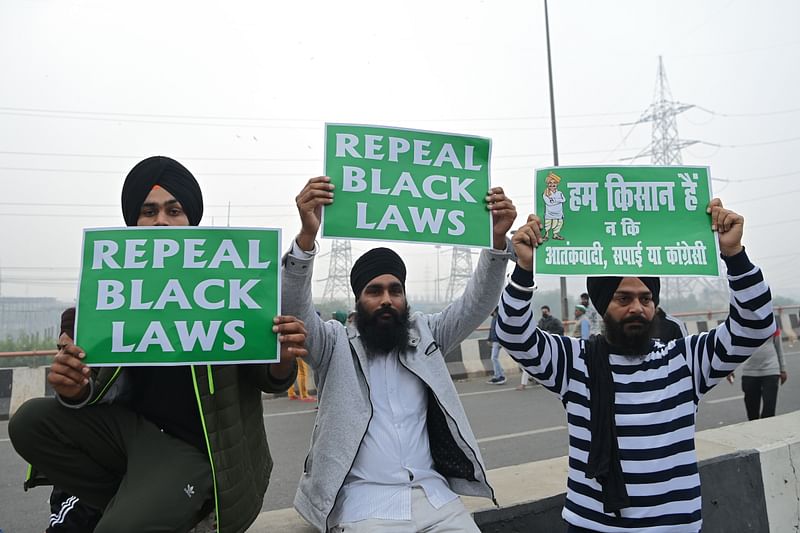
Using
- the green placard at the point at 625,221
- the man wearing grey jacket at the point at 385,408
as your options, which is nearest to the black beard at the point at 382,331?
the man wearing grey jacket at the point at 385,408

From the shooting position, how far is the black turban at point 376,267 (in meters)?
2.90

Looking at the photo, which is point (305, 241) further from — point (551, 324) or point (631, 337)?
point (551, 324)

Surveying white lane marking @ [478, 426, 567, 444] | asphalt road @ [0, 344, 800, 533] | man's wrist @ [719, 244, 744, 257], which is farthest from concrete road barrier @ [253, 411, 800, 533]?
white lane marking @ [478, 426, 567, 444]

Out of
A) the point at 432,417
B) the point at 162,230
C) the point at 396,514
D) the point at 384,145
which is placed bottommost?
the point at 396,514

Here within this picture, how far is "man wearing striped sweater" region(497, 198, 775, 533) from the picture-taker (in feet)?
7.29

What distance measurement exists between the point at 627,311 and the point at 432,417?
3.27 feet

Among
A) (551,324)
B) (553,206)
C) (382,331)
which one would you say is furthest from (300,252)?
(551,324)

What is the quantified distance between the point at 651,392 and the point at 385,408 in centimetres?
Result: 113

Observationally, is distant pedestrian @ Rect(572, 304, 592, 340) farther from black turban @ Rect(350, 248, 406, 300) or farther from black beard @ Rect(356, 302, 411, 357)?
black beard @ Rect(356, 302, 411, 357)

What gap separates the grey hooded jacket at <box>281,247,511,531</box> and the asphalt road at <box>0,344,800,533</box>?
261 centimetres

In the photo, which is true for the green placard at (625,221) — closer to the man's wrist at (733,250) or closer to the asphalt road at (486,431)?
the man's wrist at (733,250)

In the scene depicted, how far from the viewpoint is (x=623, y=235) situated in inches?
104

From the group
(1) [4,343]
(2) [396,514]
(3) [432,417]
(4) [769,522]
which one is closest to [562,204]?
(3) [432,417]

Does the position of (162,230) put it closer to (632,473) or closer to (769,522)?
(632,473)
